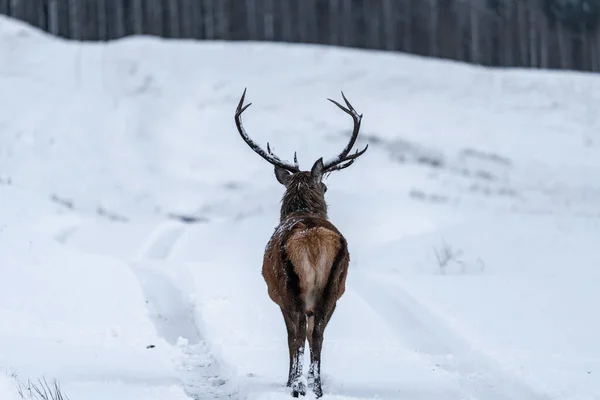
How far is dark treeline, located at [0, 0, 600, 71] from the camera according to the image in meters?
36.5

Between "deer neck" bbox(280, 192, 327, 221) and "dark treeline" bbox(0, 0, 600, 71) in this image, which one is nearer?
"deer neck" bbox(280, 192, 327, 221)

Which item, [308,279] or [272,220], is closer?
[308,279]

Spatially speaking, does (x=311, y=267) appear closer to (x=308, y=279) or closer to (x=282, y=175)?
(x=308, y=279)

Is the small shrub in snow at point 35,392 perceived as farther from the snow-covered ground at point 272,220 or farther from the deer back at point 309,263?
the deer back at point 309,263

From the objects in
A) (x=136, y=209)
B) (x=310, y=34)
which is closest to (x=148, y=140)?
(x=136, y=209)

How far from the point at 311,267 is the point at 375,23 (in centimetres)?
3527

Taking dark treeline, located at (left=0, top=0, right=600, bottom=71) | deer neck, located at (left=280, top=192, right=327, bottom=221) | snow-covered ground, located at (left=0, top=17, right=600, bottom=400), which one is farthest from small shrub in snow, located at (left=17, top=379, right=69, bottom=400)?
dark treeline, located at (left=0, top=0, right=600, bottom=71)

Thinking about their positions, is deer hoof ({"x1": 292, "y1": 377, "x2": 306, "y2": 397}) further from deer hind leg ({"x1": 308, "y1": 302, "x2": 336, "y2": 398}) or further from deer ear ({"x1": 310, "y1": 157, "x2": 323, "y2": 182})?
deer ear ({"x1": 310, "y1": 157, "x2": 323, "y2": 182})

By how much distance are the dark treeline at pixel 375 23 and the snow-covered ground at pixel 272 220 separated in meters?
6.21

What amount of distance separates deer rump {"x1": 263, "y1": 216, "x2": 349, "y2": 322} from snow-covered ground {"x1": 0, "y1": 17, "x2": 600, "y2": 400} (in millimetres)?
730

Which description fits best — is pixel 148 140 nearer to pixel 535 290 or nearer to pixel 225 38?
pixel 225 38

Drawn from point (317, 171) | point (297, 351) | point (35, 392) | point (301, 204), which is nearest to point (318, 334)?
point (297, 351)

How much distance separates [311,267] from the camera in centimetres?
527

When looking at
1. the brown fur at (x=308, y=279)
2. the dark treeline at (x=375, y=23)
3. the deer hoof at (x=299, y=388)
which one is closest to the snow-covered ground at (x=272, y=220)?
the deer hoof at (x=299, y=388)
